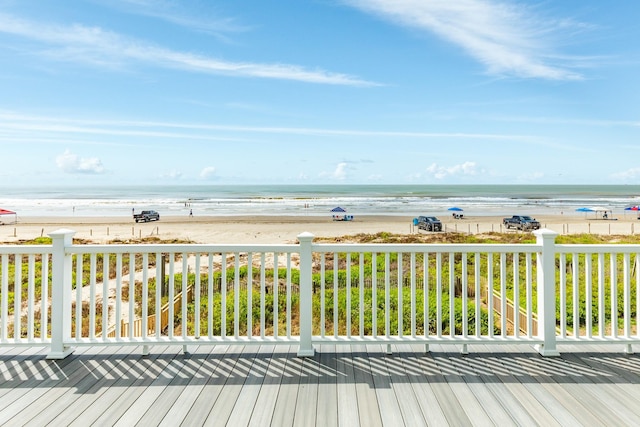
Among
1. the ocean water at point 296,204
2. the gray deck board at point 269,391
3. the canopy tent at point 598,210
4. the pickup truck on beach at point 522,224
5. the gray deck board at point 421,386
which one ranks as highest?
the ocean water at point 296,204

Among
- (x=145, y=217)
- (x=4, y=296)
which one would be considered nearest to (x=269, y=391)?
(x=4, y=296)

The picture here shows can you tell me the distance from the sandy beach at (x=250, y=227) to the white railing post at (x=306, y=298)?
14539 millimetres

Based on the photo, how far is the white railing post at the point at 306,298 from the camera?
2807 mm

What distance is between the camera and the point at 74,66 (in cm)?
2078

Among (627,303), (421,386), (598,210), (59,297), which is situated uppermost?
(598,210)

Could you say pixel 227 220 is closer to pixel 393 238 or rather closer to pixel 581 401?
pixel 393 238

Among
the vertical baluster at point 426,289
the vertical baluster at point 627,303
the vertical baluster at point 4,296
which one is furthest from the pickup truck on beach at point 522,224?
the vertical baluster at point 4,296

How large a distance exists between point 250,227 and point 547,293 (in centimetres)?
2105

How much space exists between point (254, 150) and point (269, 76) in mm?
30915

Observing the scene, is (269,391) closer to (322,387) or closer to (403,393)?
(322,387)

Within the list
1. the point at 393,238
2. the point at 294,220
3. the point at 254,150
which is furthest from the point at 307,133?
the point at 393,238

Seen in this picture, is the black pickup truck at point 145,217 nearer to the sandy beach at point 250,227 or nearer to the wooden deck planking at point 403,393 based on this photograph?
the sandy beach at point 250,227

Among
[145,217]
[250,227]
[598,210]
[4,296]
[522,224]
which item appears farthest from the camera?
[598,210]

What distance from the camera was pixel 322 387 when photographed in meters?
2.34
